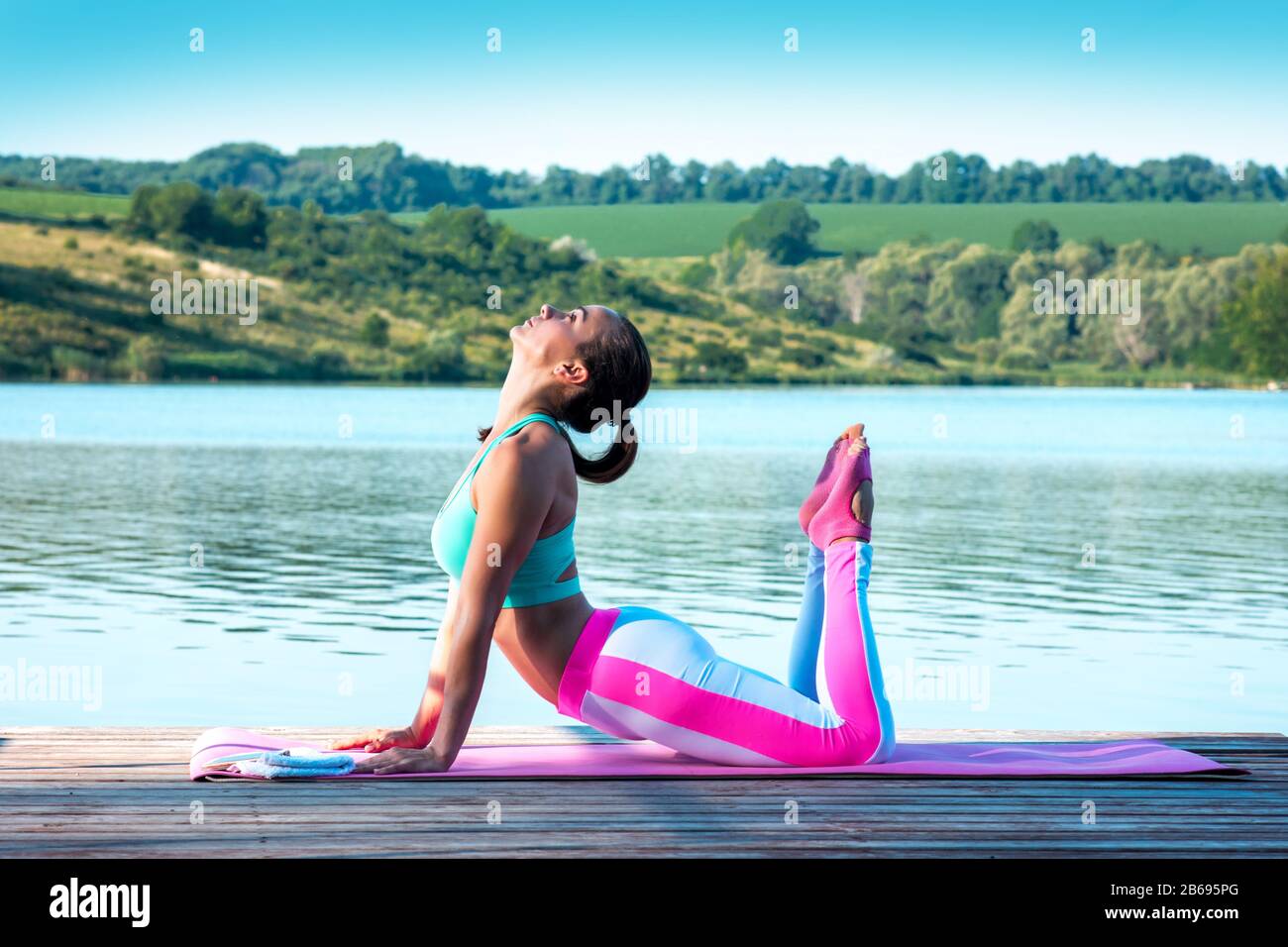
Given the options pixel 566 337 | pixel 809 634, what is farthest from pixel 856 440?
pixel 566 337

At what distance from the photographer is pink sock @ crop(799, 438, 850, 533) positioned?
14.8 feet

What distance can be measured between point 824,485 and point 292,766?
1645 mm

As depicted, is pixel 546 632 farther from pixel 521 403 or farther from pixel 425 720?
pixel 521 403

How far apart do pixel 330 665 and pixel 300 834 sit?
23.2 ft

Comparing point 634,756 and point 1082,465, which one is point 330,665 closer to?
point 634,756

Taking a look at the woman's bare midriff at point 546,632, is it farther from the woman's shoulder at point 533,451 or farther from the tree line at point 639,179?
the tree line at point 639,179

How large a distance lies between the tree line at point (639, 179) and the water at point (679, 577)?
264 feet

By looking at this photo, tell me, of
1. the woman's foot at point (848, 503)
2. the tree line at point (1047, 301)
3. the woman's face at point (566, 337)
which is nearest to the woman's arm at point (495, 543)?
the woman's face at point (566, 337)

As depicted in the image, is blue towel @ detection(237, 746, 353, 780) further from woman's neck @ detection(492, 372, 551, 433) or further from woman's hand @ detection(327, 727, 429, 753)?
woman's neck @ detection(492, 372, 551, 433)

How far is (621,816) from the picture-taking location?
392 centimetres

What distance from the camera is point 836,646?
4.32 metres

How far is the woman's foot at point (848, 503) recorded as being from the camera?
4.41m

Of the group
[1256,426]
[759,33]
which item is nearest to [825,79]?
[759,33]

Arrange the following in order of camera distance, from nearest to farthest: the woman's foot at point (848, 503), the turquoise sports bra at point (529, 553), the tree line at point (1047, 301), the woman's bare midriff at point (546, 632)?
the turquoise sports bra at point (529, 553), the woman's bare midriff at point (546, 632), the woman's foot at point (848, 503), the tree line at point (1047, 301)
